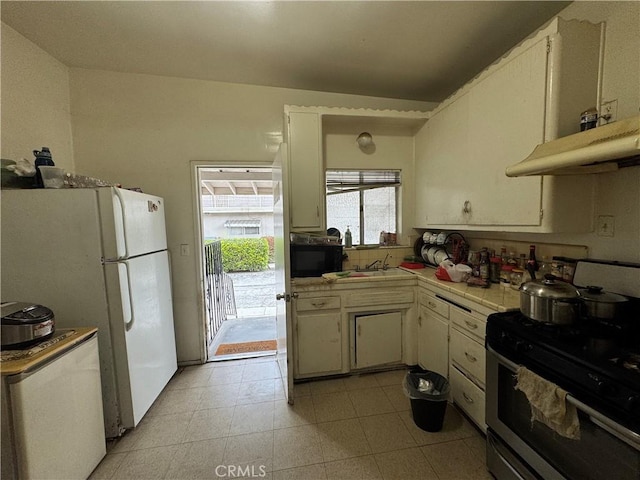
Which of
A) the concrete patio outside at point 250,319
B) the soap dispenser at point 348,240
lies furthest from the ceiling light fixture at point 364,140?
the concrete patio outside at point 250,319

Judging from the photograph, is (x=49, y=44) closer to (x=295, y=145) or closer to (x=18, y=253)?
(x=18, y=253)

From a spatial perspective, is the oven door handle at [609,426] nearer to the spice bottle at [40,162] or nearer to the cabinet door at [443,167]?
the cabinet door at [443,167]

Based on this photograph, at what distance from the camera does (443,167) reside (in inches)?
91.1

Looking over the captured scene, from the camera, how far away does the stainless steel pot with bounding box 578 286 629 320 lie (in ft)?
3.68

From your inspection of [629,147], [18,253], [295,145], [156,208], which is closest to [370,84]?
[295,145]

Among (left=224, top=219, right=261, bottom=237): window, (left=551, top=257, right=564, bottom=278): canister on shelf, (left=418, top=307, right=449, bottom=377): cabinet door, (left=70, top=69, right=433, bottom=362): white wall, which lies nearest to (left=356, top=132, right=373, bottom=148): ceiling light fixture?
(left=70, top=69, right=433, bottom=362): white wall

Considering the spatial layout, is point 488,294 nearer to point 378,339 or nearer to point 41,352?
point 378,339

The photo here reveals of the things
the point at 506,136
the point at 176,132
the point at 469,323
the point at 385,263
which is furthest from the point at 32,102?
the point at 469,323

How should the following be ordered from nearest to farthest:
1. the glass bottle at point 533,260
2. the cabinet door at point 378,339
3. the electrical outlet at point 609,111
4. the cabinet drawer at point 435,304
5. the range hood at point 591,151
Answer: the range hood at point 591,151 → the electrical outlet at point 609,111 → the glass bottle at point 533,260 → the cabinet drawer at point 435,304 → the cabinet door at point 378,339

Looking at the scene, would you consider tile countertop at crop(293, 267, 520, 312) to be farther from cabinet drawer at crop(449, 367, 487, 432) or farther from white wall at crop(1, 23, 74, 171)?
white wall at crop(1, 23, 74, 171)

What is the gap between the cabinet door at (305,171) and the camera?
2.36m

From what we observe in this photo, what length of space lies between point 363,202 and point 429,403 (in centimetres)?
196

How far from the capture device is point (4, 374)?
42.3 inches

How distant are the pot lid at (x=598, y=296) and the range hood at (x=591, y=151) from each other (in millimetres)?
602
